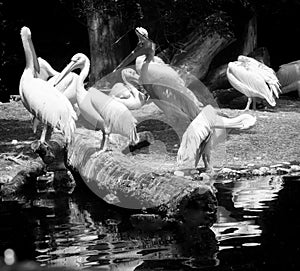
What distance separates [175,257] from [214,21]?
18.8 feet

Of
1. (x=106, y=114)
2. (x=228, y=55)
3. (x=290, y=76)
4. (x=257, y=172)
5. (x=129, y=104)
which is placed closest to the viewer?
(x=106, y=114)

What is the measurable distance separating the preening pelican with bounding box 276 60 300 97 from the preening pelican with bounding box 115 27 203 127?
5.33 meters

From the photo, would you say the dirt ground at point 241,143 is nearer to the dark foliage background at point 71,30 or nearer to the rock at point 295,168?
the rock at point 295,168

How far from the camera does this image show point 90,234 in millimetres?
5266

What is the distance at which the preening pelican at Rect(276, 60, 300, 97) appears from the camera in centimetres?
1366

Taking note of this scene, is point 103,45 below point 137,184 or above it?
above

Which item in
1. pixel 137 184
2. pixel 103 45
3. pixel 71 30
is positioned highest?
pixel 71 30

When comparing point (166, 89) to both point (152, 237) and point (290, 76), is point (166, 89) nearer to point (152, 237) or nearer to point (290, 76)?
point (152, 237)

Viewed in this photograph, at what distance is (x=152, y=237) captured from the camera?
5.09 metres

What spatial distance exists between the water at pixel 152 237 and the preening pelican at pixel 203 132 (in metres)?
0.59

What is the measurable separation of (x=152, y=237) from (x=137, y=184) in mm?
675

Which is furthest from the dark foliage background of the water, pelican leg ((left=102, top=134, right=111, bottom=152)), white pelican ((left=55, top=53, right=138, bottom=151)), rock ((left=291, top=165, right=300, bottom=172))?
the water

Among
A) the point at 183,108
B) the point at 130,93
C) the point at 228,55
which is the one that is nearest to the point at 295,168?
the point at 183,108

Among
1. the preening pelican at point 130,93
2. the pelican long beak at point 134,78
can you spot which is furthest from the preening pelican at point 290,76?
the pelican long beak at point 134,78
